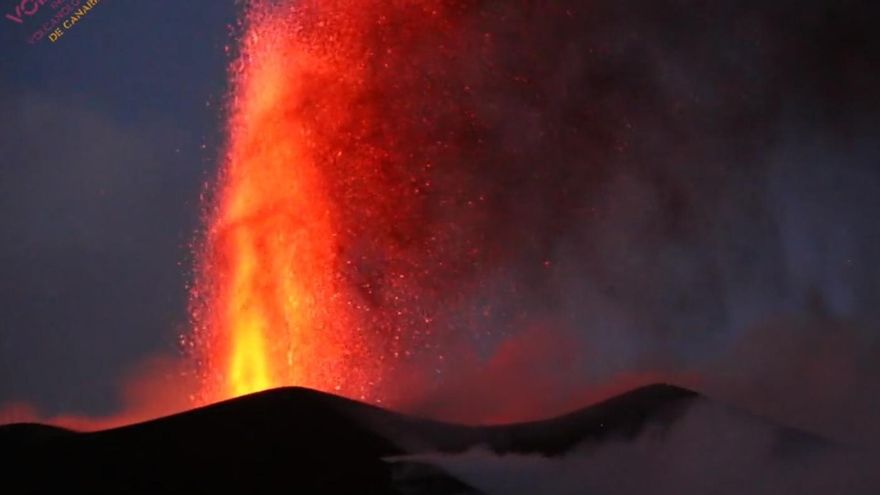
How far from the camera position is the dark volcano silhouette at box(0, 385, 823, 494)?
44.4 feet

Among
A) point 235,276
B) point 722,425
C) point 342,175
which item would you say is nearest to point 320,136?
point 342,175

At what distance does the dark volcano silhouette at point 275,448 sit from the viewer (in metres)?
13.5

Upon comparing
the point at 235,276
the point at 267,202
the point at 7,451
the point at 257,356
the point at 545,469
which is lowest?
the point at 545,469

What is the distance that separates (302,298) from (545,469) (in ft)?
24.0

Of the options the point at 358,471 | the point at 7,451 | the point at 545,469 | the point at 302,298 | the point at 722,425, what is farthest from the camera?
the point at 302,298

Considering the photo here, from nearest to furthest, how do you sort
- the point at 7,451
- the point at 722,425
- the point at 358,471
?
the point at 358,471 < the point at 7,451 < the point at 722,425

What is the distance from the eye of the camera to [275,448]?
14.6m

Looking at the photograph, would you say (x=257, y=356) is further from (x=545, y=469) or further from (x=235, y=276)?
(x=545, y=469)

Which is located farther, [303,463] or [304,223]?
[304,223]

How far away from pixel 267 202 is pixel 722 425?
949 cm

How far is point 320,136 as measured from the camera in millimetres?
21672

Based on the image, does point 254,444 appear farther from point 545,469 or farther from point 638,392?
point 638,392

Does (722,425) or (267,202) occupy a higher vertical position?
(267,202)

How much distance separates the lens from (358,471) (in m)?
14.0
